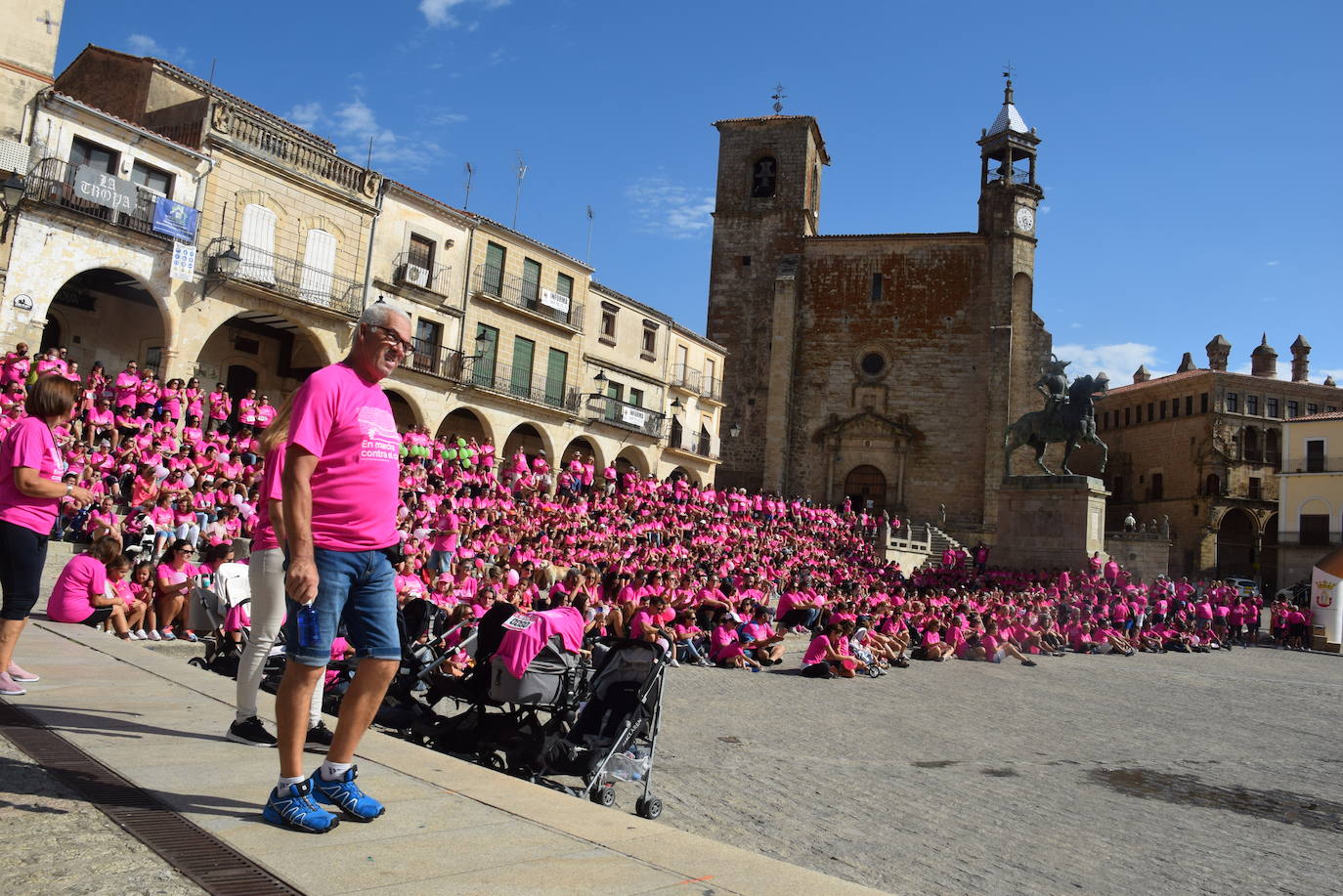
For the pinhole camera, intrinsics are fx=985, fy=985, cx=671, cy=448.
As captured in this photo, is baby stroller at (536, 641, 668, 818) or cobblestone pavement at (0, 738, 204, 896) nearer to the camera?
cobblestone pavement at (0, 738, 204, 896)

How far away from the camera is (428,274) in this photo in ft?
90.7

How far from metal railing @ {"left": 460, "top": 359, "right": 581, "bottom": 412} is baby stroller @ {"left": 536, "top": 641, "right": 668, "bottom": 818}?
23253mm

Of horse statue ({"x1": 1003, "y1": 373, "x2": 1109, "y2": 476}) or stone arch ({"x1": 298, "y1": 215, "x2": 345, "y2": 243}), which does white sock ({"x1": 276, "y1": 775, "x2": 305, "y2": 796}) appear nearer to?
stone arch ({"x1": 298, "y1": 215, "x2": 345, "y2": 243})

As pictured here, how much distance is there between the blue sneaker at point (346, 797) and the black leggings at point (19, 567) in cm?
222

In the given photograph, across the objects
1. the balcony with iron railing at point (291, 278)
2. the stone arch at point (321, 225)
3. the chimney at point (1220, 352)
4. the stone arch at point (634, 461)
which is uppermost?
the chimney at point (1220, 352)

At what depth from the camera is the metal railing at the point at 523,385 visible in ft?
95.8

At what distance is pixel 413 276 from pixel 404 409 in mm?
4023

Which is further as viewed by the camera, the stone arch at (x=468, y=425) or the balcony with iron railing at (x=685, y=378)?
the balcony with iron railing at (x=685, y=378)

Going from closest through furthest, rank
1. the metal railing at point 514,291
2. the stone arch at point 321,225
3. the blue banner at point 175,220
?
the blue banner at point 175,220 < the stone arch at point 321,225 < the metal railing at point 514,291

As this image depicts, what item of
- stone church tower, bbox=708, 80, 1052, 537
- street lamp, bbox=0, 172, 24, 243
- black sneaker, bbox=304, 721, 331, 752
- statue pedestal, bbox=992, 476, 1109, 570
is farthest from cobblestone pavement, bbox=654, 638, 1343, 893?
stone church tower, bbox=708, 80, 1052, 537

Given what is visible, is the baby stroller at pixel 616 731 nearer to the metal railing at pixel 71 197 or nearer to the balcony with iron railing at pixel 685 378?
the metal railing at pixel 71 197

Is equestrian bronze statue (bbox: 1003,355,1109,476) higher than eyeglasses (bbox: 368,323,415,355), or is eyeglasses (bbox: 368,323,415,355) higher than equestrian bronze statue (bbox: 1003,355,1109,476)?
equestrian bronze statue (bbox: 1003,355,1109,476)

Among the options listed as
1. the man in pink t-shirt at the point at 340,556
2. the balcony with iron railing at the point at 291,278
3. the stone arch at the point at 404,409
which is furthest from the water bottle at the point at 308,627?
the stone arch at the point at 404,409

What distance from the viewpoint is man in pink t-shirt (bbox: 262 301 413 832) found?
3188mm
